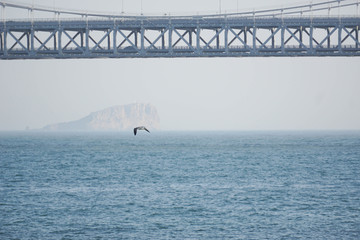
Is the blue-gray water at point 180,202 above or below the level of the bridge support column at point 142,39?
below

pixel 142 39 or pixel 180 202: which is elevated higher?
pixel 142 39

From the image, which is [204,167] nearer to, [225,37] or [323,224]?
[225,37]

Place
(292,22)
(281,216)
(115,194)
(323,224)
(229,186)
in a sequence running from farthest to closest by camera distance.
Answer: (292,22)
(229,186)
(115,194)
(281,216)
(323,224)

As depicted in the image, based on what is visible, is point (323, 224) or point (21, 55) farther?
point (21, 55)

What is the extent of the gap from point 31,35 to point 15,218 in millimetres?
62357

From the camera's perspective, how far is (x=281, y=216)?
35438 mm

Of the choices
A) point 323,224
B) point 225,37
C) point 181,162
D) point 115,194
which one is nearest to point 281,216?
point 323,224

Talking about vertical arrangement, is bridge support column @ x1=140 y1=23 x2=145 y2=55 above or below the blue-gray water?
above

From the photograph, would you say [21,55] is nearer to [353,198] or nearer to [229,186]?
[229,186]

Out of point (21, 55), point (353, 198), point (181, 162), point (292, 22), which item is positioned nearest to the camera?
point (353, 198)

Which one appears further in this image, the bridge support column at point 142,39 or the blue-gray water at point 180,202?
the bridge support column at point 142,39

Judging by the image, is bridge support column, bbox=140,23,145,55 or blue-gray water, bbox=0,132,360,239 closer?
blue-gray water, bbox=0,132,360,239

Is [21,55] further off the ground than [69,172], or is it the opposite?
[21,55]

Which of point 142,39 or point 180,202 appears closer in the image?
point 180,202
